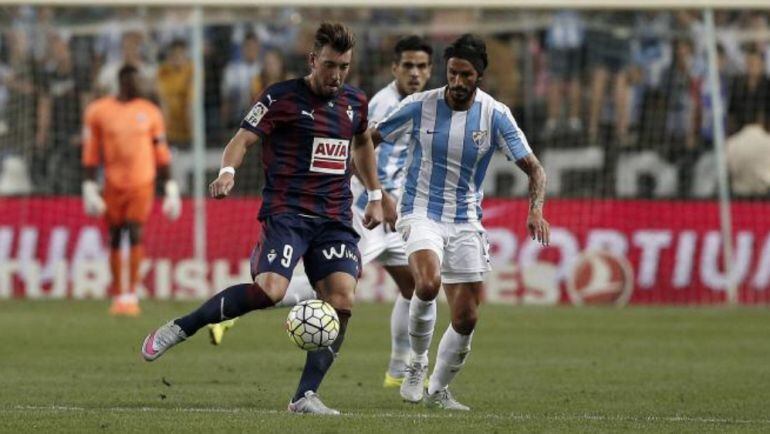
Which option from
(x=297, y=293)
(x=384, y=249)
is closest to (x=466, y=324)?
(x=297, y=293)

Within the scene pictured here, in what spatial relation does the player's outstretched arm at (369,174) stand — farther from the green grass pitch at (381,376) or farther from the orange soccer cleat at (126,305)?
the orange soccer cleat at (126,305)

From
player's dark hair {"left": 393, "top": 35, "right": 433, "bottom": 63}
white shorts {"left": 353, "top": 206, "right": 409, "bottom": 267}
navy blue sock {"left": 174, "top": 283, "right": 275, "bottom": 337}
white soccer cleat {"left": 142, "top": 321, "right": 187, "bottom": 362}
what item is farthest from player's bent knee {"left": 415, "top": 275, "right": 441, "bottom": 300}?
player's dark hair {"left": 393, "top": 35, "right": 433, "bottom": 63}

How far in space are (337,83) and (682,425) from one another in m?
2.70

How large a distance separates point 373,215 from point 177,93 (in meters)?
12.5

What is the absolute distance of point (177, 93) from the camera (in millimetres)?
22688

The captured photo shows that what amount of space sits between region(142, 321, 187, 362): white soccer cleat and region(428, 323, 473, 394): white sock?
63.0 inches

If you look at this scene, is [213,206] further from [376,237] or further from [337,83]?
[337,83]

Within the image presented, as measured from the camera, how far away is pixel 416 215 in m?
10.8

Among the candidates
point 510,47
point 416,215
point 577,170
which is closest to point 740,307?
point 577,170

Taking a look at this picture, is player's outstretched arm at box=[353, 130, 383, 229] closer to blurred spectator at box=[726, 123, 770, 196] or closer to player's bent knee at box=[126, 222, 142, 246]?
player's bent knee at box=[126, 222, 142, 246]

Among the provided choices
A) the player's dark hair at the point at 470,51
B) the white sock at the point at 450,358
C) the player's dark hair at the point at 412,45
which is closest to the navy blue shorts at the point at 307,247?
the white sock at the point at 450,358

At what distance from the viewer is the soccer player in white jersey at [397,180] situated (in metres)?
12.2

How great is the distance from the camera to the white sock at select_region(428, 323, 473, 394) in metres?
10.5

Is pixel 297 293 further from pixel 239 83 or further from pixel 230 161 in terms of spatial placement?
pixel 239 83
